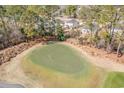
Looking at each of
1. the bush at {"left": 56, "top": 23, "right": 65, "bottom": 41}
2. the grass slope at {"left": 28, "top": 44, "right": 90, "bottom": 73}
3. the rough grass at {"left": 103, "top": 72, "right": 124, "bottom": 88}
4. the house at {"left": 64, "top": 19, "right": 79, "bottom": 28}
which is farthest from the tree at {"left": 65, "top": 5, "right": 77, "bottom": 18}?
the rough grass at {"left": 103, "top": 72, "right": 124, "bottom": 88}

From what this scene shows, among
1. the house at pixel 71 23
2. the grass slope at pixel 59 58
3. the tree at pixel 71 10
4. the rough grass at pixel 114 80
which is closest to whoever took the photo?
the rough grass at pixel 114 80

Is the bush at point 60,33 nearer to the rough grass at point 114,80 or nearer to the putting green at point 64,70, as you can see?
the putting green at point 64,70

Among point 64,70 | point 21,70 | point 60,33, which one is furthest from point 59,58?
point 21,70

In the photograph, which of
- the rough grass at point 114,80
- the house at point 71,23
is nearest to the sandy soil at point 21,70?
the rough grass at point 114,80

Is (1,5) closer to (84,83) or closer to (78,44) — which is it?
(78,44)

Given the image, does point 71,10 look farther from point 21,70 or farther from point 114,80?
point 114,80

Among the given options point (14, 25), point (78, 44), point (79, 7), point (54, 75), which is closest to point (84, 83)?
point (54, 75)

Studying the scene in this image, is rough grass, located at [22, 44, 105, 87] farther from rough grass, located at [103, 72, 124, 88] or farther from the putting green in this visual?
rough grass, located at [103, 72, 124, 88]

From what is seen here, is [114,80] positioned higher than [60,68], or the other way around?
[60,68]

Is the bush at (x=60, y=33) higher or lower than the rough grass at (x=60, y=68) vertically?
higher
